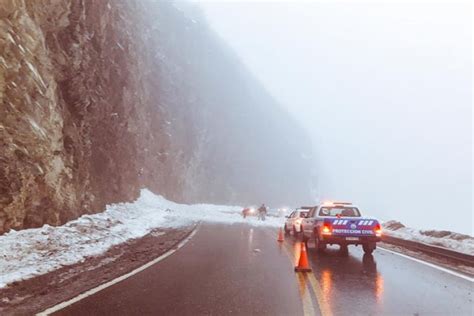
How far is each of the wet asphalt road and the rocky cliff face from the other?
5.50m

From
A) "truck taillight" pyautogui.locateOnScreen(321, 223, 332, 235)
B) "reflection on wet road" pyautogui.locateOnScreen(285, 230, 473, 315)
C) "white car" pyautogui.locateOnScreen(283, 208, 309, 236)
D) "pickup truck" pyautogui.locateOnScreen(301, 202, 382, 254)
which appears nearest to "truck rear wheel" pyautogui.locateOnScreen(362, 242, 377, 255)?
"pickup truck" pyautogui.locateOnScreen(301, 202, 382, 254)

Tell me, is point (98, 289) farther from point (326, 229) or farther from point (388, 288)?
point (326, 229)

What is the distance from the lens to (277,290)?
8.35 meters

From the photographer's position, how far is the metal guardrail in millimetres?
12501

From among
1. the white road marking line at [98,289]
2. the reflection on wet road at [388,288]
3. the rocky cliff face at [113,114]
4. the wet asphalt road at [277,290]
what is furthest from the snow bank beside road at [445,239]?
the rocky cliff face at [113,114]

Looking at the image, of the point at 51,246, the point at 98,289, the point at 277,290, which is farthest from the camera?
the point at 51,246

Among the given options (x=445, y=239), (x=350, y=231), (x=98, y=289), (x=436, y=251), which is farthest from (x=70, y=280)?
(x=445, y=239)

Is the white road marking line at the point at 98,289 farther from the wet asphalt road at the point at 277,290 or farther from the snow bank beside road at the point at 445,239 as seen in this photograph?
the snow bank beside road at the point at 445,239

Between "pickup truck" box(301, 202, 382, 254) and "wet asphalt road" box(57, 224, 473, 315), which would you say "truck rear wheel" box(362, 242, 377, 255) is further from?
"wet asphalt road" box(57, 224, 473, 315)

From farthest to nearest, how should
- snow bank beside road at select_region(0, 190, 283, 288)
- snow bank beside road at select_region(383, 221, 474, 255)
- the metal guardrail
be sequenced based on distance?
snow bank beside road at select_region(383, 221, 474, 255) → the metal guardrail → snow bank beside road at select_region(0, 190, 283, 288)

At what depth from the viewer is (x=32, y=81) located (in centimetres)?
1536

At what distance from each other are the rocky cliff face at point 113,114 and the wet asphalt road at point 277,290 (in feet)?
18.0

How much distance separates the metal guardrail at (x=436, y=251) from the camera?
41.0 feet

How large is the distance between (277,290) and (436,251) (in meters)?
8.59
